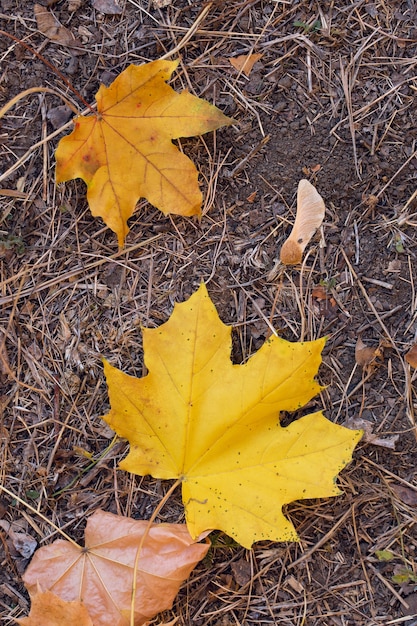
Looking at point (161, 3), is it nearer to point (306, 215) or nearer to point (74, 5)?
point (74, 5)

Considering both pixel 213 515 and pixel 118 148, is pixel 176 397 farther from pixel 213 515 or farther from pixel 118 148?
pixel 118 148

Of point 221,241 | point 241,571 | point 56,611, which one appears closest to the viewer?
point 56,611

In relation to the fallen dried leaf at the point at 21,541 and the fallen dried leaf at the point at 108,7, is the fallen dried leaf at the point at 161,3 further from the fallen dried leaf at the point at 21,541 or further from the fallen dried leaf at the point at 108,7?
the fallen dried leaf at the point at 21,541

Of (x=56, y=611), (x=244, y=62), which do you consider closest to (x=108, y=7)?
(x=244, y=62)

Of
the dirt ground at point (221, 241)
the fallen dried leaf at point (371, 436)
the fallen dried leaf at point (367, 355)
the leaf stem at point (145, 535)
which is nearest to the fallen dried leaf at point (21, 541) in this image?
the dirt ground at point (221, 241)

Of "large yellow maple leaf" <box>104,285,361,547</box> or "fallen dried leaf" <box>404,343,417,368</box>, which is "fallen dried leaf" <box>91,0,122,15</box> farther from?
"fallen dried leaf" <box>404,343,417,368</box>

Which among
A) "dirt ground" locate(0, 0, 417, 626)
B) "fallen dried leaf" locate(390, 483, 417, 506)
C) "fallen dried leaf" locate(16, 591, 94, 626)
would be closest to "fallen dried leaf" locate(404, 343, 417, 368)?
"dirt ground" locate(0, 0, 417, 626)
